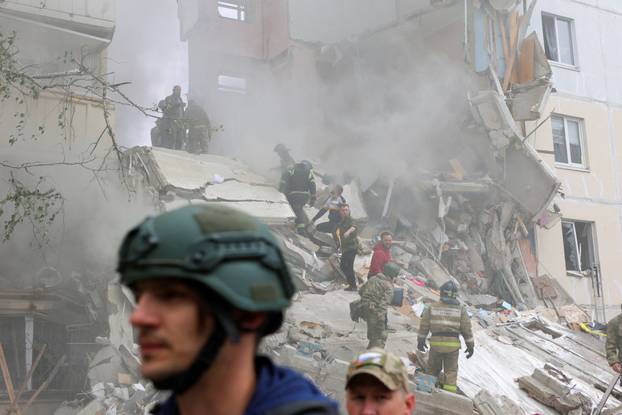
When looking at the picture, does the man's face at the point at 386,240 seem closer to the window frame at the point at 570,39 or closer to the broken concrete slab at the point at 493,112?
the broken concrete slab at the point at 493,112

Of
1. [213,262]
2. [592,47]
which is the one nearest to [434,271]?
[592,47]

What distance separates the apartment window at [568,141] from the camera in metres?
19.6

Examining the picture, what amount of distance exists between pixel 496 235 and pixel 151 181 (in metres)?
8.09

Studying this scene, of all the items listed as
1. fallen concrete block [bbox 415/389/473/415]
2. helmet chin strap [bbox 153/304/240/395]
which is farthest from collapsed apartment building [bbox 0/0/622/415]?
helmet chin strap [bbox 153/304/240/395]

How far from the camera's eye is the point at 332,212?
14477 mm

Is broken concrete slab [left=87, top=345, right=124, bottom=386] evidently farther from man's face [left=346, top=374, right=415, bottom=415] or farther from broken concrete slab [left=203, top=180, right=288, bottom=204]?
man's face [left=346, top=374, right=415, bottom=415]

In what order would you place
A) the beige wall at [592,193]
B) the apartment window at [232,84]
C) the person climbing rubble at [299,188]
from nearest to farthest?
the person climbing rubble at [299,188] < the beige wall at [592,193] < the apartment window at [232,84]

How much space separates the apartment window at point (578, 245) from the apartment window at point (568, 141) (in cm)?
159

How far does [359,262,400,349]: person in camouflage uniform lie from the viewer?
31.8 feet

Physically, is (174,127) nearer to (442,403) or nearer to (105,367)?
(105,367)

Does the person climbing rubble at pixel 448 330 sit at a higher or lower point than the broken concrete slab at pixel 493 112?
lower

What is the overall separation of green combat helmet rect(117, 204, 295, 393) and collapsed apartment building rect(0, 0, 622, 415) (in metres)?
8.22

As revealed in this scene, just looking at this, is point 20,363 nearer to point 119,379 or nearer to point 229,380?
point 119,379

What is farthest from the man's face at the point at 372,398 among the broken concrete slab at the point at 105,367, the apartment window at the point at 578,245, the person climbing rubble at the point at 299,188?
the apartment window at the point at 578,245
